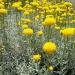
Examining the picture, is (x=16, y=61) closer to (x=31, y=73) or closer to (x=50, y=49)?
(x=31, y=73)

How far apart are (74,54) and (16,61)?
0.74m

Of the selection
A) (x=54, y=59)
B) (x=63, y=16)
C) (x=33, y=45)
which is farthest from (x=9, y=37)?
(x=63, y=16)

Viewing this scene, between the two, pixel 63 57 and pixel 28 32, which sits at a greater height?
pixel 28 32

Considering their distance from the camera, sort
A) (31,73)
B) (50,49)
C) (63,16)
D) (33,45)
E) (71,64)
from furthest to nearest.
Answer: (63,16) → (33,45) → (71,64) → (31,73) → (50,49)

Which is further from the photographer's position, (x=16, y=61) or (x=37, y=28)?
(x=37, y=28)

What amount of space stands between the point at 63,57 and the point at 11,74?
687mm

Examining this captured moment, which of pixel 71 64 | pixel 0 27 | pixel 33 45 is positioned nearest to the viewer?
pixel 71 64

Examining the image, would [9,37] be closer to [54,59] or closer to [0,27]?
[0,27]

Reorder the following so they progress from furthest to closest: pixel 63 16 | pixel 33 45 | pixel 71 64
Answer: pixel 63 16
pixel 33 45
pixel 71 64

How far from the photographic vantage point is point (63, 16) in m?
5.76

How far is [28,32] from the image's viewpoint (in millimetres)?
3896

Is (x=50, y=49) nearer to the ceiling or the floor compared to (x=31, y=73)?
nearer to the ceiling

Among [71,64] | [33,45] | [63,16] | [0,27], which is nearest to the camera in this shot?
[71,64]

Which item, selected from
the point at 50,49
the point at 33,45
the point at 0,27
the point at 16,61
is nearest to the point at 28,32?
the point at 16,61
